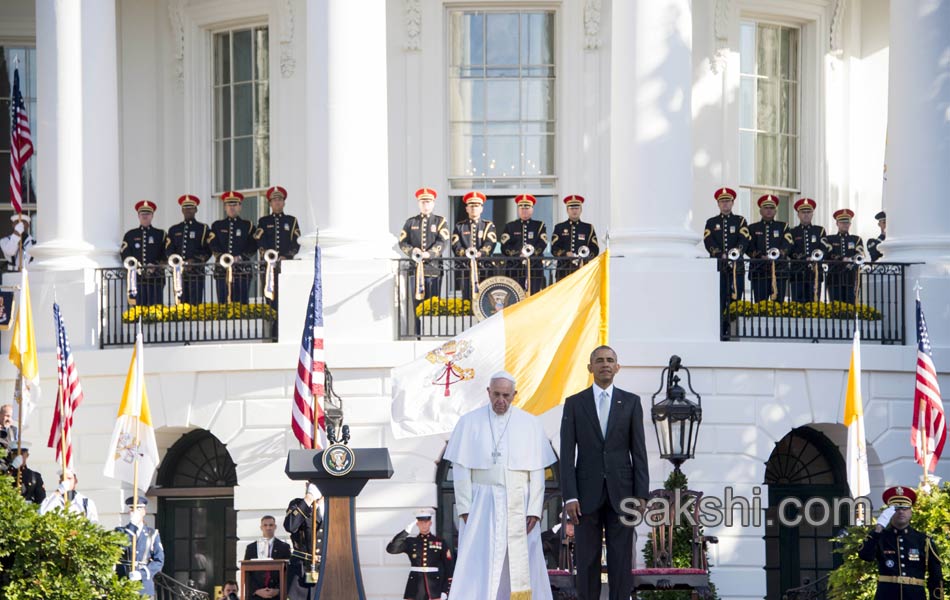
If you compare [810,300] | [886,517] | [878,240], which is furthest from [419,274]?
[886,517]

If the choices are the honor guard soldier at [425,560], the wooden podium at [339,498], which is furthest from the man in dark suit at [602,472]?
the honor guard soldier at [425,560]

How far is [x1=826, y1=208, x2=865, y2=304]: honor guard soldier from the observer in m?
29.6

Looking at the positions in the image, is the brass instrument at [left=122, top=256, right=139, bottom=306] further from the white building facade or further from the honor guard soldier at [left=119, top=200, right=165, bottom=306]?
the white building facade

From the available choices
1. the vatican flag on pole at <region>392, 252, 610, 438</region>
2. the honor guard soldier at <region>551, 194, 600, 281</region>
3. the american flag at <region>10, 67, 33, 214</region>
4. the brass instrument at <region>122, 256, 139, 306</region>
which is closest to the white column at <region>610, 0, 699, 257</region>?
the honor guard soldier at <region>551, 194, 600, 281</region>

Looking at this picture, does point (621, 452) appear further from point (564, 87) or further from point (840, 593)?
point (564, 87)

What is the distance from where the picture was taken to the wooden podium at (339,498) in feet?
63.3

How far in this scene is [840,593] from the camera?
23594 mm

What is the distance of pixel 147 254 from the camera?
1194 inches

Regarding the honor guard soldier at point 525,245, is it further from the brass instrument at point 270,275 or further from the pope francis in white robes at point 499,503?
the pope francis in white robes at point 499,503

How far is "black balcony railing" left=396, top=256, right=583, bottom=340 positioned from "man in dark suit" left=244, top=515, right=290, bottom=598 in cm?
307

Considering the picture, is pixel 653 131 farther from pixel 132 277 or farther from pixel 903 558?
pixel 903 558

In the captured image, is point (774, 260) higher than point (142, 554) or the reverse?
higher

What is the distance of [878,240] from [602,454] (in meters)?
13.1

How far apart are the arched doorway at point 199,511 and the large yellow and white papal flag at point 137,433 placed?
4.03 meters
